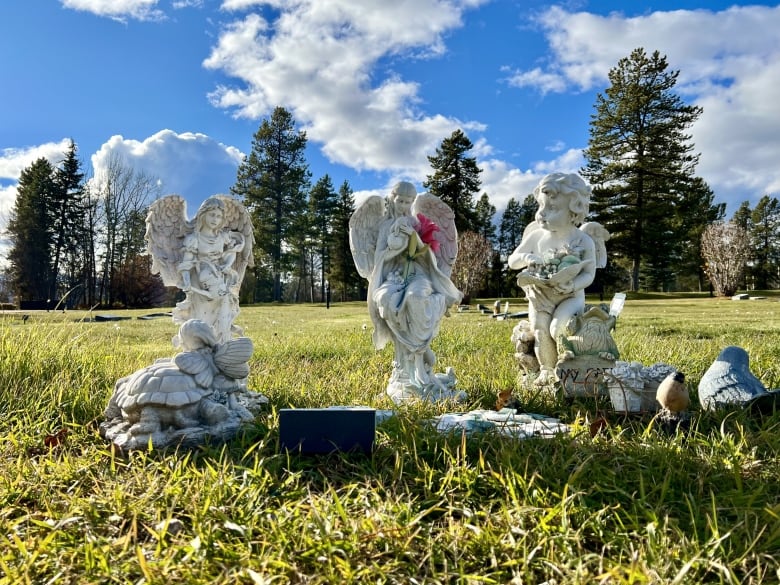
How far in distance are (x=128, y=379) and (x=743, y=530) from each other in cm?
319

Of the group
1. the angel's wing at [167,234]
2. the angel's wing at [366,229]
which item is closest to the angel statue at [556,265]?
the angel's wing at [366,229]

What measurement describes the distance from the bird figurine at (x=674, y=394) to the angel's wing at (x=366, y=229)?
241 centimetres

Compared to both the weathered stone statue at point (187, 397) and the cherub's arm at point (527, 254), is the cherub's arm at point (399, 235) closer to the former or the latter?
the cherub's arm at point (527, 254)

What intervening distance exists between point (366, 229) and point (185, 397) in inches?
84.1

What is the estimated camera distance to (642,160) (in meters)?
26.7

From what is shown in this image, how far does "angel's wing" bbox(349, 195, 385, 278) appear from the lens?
4211 mm

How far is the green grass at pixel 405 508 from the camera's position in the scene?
1.73 metres

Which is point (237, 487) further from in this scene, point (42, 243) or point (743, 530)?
point (42, 243)

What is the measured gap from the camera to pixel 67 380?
385cm

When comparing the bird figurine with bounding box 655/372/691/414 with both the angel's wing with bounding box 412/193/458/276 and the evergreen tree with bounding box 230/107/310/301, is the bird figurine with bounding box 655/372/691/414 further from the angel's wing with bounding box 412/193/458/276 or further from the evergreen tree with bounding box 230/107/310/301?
the evergreen tree with bounding box 230/107/310/301

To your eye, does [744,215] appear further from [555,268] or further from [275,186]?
[555,268]

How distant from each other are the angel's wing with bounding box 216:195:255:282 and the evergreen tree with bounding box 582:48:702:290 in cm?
2573

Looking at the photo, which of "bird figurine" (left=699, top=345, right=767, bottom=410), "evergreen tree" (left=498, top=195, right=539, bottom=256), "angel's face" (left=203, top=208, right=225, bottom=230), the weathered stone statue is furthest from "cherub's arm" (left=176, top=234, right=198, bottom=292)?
"evergreen tree" (left=498, top=195, right=539, bottom=256)

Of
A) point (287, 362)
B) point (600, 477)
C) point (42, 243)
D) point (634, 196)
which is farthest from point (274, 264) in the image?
point (600, 477)
